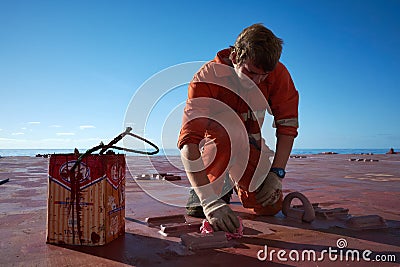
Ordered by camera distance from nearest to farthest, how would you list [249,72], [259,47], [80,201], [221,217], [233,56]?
1. [80,201]
2. [221,217]
3. [259,47]
4. [249,72]
5. [233,56]

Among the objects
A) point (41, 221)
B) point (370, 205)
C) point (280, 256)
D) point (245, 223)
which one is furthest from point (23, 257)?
point (370, 205)

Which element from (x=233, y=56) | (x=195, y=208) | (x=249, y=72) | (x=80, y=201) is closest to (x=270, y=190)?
(x=195, y=208)

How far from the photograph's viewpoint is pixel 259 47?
2051 millimetres

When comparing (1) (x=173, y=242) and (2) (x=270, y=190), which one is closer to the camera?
(1) (x=173, y=242)

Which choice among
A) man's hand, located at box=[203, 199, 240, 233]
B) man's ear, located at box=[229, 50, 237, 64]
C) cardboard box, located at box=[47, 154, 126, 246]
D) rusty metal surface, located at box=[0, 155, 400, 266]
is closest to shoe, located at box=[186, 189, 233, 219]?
rusty metal surface, located at box=[0, 155, 400, 266]

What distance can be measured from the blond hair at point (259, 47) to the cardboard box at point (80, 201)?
1075 millimetres

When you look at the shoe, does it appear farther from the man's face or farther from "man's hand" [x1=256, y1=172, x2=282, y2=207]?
the man's face

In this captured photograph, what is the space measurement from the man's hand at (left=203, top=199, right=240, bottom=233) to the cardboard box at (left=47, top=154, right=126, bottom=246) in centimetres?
57

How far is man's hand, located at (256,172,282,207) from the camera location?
2330mm

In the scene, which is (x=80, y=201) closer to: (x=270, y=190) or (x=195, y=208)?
(x=195, y=208)

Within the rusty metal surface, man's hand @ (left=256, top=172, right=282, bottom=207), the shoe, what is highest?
man's hand @ (left=256, top=172, right=282, bottom=207)

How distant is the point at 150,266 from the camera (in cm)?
138

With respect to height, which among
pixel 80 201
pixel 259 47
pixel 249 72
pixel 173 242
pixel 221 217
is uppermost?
pixel 259 47

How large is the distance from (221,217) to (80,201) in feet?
2.47
